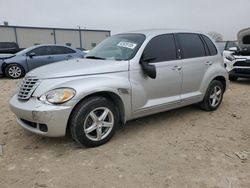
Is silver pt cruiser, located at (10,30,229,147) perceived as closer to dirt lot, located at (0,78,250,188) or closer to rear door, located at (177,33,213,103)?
rear door, located at (177,33,213,103)

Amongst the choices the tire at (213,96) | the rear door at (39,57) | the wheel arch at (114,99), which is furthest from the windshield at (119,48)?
the rear door at (39,57)

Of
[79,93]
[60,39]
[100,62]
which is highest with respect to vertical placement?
[100,62]

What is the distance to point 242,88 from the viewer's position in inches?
302

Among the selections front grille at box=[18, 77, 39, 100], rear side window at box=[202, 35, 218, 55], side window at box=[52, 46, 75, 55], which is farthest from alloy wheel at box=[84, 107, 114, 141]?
side window at box=[52, 46, 75, 55]

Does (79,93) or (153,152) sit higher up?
(79,93)

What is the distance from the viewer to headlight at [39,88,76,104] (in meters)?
3.16

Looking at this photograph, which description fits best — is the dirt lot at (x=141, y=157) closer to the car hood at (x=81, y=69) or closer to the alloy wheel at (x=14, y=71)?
the car hood at (x=81, y=69)

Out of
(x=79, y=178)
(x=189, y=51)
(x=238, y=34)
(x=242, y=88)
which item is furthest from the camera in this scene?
(x=238, y=34)

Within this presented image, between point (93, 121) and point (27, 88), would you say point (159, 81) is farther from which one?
point (27, 88)

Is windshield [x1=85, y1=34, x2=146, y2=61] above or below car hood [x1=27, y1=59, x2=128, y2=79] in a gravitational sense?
above

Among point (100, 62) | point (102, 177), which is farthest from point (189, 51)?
point (102, 177)

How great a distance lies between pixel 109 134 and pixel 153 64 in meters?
1.31

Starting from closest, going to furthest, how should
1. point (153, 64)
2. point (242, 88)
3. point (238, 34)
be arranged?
point (153, 64) < point (242, 88) < point (238, 34)

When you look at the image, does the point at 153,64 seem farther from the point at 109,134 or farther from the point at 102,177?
the point at 102,177
